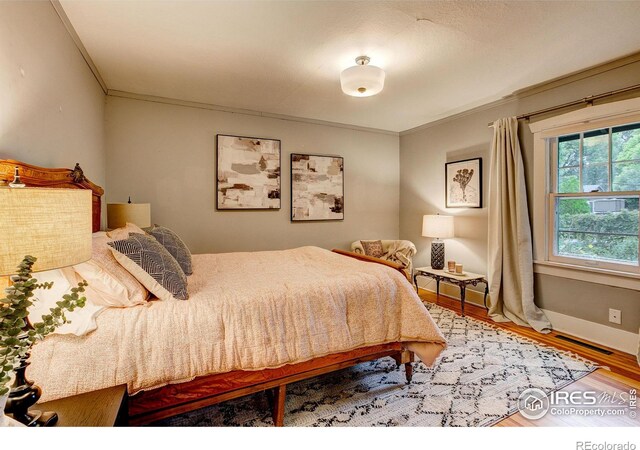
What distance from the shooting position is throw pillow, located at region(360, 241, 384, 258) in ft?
14.9

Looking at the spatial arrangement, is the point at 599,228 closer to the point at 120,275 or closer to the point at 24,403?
the point at 120,275

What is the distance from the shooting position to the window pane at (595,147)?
9.19 feet

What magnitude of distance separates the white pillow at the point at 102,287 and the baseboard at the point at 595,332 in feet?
12.4

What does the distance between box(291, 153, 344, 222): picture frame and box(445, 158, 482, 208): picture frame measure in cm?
154

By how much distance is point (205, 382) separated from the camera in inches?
61.3

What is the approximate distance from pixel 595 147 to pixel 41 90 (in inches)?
172

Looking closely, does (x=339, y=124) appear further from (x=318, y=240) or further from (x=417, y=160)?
(x=318, y=240)

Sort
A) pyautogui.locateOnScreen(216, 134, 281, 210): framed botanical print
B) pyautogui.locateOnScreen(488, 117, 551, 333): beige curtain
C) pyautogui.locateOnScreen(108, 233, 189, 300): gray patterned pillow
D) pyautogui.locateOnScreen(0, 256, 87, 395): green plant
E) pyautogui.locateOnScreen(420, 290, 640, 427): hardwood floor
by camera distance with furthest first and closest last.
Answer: pyautogui.locateOnScreen(216, 134, 281, 210): framed botanical print → pyautogui.locateOnScreen(488, 117, 551, 333): beige curtain → pyautogui.locateOnScreen(420, 290, 640, 427): hardwood floor → pyautogui.locateOnScreen(108, 233, 189, 300): gray patterned pillow → pyautogui.locateOnScreen(0, 256, 87, 395): green plant

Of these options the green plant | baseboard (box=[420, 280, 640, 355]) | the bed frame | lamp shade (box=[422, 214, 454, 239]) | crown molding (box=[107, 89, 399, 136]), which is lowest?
baseboard (box=[420, 280, 640, 355])

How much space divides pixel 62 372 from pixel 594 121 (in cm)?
421

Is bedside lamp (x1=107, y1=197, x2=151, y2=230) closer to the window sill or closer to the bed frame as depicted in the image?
the bed frame

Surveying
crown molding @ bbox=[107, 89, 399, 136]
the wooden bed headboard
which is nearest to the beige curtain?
crown molding @ bbox=[107, 89, 399, 136]

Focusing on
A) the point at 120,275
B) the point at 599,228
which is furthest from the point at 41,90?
the point at 599,228
